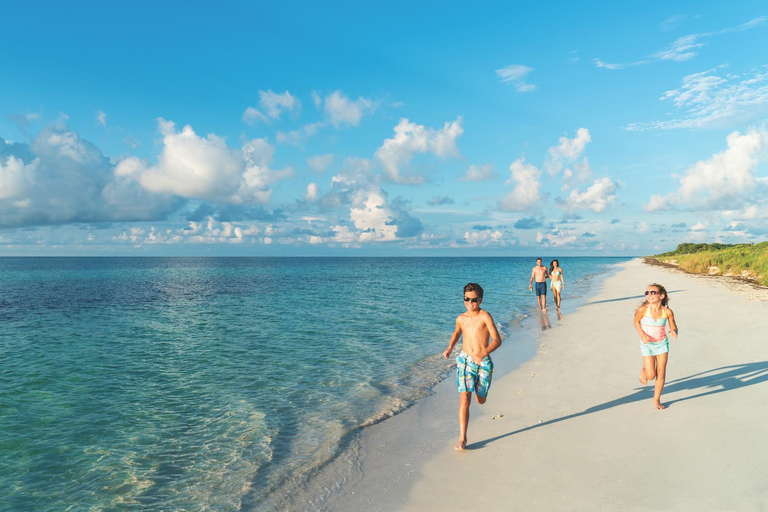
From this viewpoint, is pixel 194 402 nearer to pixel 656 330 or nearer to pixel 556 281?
pixel 656 330

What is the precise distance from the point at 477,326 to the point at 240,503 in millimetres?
4020

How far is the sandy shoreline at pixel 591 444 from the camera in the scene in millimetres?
5203

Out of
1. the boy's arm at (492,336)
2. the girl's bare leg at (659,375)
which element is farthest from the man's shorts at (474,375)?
the girl's bare leg at (659,375)

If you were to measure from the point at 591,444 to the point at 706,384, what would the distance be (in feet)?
14.4

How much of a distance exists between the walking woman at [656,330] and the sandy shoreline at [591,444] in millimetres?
668

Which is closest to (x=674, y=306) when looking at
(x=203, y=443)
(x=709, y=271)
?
(x=203, y=443)

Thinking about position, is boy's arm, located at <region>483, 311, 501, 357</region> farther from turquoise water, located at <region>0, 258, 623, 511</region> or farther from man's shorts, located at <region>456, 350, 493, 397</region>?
turquoise water, located at <region>0, 258, 623, 511</region>

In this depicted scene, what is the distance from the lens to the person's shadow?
26.3ft

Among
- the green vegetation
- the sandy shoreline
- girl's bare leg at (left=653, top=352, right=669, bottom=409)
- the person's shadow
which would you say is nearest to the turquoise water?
the sandy shoreline

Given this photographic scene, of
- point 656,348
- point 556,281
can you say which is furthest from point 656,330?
point 556,281

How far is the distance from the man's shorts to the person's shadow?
4.90 feet

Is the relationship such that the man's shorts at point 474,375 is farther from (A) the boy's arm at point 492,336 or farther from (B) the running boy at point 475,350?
(A) the boy's arm at point 492,336

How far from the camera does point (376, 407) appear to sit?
9.49 meters

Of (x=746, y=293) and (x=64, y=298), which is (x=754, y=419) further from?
(x=64, y=298)
